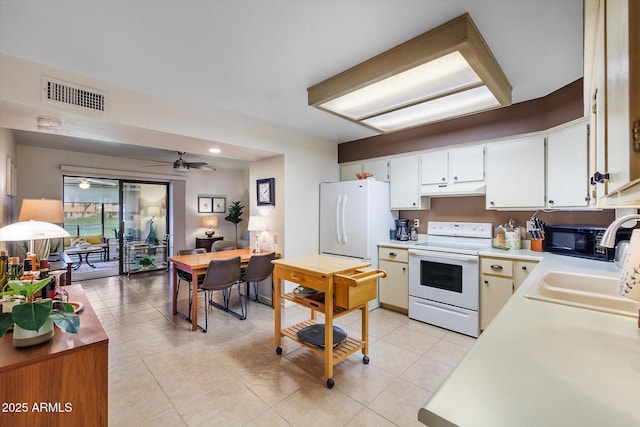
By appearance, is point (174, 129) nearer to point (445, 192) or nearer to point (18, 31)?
point (18, 31)

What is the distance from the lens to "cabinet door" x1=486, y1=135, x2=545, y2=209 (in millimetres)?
2832

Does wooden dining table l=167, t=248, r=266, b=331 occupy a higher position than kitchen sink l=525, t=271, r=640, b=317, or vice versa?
kitchen sink l=525, t=271, r=640, b=317

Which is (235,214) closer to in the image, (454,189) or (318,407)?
(454,189)

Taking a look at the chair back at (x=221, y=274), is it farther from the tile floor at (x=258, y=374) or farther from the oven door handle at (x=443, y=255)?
the oven door handle at (x=443, y=255)

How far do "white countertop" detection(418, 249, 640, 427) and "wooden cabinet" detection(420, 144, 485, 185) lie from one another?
231 centimetres

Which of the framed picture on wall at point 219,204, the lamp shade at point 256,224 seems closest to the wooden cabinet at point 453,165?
the lamp shade at point 256,224

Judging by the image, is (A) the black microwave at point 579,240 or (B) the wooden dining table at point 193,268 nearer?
(A) the black microwave at point 579,240

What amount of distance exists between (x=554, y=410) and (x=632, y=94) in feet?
2.26

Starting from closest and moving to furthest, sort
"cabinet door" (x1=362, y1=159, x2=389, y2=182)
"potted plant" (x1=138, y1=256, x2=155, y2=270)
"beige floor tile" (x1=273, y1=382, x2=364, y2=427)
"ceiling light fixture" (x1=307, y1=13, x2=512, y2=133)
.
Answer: "ceiling light fixture" (x1=307, y1=13, x2=512, y2=133), "beige floor tile" (x1=273, y1=382, x2=364, y2=427), "cabinet door" (x1=362, y1=159, x2=389, y2=182), "potted plant" (x1=138, y1=256, x2=155, y2=270)

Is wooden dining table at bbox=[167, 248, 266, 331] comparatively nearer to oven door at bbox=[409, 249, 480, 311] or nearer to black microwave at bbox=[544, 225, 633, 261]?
oven door at bbox=[409, 249, 480, 311]

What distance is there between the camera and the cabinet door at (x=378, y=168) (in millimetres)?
4059

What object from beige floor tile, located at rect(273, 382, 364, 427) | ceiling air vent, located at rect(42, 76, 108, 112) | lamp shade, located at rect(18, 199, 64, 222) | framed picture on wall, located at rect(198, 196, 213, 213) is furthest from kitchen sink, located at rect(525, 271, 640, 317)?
framed picture on wall, located at rect(198, 196, 213, 213)

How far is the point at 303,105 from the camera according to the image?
118 inches

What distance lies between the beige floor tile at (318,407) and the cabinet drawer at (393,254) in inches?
73.8
